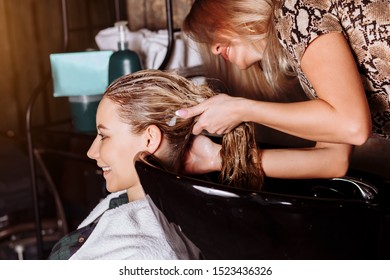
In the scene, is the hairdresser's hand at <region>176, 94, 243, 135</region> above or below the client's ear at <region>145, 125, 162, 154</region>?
above

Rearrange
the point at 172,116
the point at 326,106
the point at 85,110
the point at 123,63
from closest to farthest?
the point at 326,106 < the point at 172,116 < the point at 123,63 < the point at 85,110

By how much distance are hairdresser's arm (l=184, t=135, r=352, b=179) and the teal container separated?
1.76ft

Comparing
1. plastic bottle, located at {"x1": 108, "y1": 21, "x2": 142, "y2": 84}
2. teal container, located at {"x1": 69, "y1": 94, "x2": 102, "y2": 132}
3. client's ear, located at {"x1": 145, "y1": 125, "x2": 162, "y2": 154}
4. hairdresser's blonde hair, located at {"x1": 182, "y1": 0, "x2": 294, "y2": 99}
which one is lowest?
teal container, located at {"x1": 69, "y1": 94, "x2": 102, "y2": 132}

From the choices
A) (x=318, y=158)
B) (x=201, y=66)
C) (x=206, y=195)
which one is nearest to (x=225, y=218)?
(x=206, y=195)

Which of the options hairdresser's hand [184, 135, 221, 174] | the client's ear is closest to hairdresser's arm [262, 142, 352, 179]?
hairdresser's hand [184, 135, 221, 174]

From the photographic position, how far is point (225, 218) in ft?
2.58

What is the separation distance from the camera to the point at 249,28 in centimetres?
113

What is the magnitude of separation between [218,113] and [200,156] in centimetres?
24

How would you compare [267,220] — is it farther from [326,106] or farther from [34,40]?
[34,40]

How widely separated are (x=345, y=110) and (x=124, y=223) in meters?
0.48

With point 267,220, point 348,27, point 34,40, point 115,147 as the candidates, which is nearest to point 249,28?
point 348,27

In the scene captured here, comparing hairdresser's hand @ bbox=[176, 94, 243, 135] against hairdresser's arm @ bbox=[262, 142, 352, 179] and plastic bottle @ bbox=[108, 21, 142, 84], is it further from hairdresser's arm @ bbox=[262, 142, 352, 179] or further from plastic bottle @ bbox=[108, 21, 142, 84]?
plastic bottle @ bbox=[108, 21, 142, 84]

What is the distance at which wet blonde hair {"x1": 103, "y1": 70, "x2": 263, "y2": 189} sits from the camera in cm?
113
